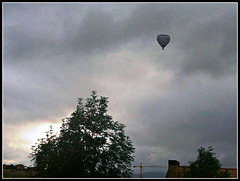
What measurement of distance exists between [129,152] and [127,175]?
297 centimetres

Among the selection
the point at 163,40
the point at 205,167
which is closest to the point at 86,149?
the point at 205,167

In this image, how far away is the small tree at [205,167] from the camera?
38.2 meters

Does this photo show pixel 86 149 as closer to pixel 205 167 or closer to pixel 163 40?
pixel 205 167

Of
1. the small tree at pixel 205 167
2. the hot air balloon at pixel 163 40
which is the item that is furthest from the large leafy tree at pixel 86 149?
the hot air balloon at pixel 163 40

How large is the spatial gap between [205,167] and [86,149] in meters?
14.4

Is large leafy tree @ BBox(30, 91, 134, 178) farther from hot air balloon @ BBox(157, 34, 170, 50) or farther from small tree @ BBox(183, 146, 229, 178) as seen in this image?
hot air balloon @ BBox(157, 34, 170, 50)

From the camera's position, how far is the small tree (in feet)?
→ 125

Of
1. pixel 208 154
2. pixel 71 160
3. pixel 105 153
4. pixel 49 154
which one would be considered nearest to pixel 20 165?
pixel 49 154

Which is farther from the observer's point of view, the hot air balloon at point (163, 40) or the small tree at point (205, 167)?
the hot air balloon at point (163, 40)

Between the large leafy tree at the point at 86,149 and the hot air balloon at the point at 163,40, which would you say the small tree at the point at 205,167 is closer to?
the large leafy tree at the point at 86,149

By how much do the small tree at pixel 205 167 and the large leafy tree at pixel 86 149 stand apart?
7.69 m

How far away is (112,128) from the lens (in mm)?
42312

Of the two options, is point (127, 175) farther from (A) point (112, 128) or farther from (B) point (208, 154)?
(B) point (208, 154)

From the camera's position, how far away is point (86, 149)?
39.6 metres
